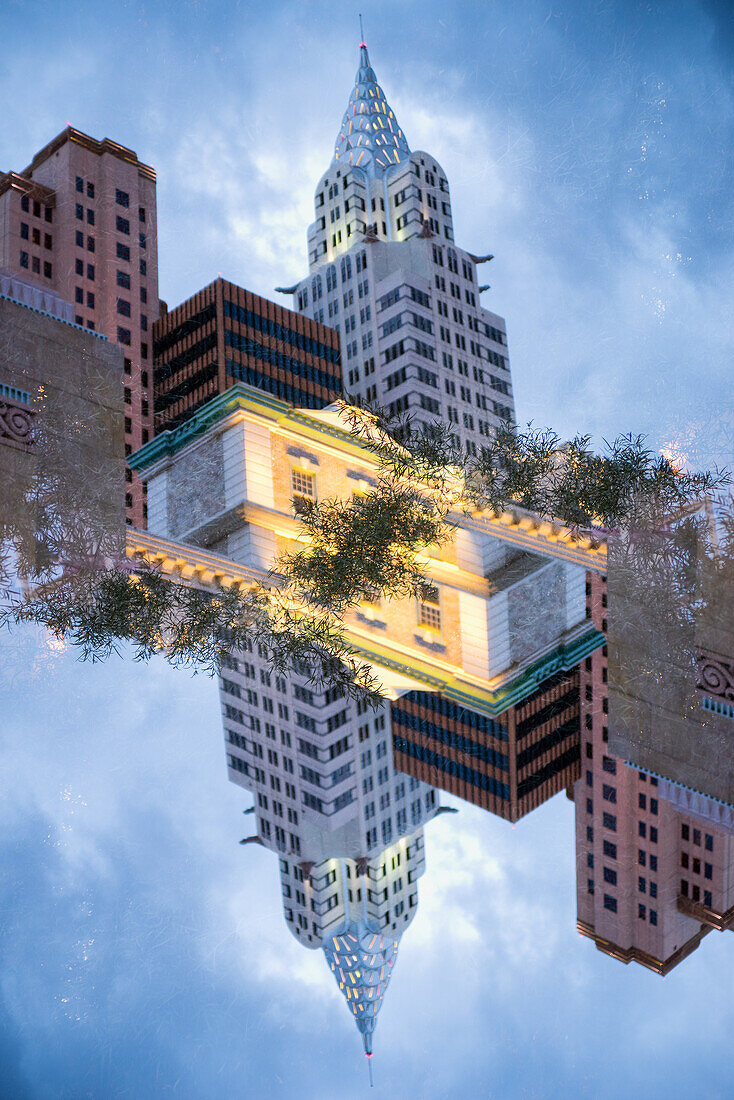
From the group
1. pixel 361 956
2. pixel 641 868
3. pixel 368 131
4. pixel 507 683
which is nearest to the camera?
pixel 507 683

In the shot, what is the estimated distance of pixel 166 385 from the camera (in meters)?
72.1

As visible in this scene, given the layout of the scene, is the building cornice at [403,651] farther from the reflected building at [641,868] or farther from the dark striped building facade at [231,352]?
the dark striped building facade at [231,352]

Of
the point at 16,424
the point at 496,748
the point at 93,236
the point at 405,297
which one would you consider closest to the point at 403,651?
the point at 16,424

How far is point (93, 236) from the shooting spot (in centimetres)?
6938

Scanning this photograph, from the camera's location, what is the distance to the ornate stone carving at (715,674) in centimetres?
1489

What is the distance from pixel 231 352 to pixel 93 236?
1165 centimetres

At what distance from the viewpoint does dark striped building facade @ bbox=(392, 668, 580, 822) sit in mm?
48969

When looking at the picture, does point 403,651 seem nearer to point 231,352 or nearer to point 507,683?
point 507,683

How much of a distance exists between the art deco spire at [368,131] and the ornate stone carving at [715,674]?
80244mm

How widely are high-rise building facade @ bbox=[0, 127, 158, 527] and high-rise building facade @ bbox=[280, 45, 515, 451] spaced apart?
14884mm

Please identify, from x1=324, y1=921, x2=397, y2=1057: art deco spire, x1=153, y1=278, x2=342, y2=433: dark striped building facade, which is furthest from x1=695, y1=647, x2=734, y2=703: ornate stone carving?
x1=153, y1=278, x2=342, y2=433: dark striped building facade

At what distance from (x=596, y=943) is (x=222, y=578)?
1763 inches

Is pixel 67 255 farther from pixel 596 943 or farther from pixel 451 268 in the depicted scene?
pixel 596 943

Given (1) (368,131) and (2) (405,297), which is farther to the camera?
(1) (368,131)
